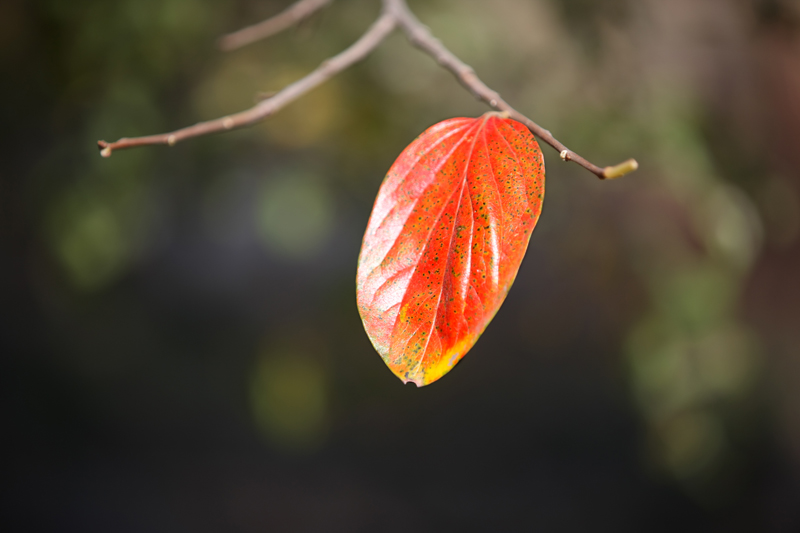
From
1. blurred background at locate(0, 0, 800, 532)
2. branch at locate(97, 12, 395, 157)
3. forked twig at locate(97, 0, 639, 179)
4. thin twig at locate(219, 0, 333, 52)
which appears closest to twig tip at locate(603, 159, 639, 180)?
forked twig at locate(97, 0, 639, 179)

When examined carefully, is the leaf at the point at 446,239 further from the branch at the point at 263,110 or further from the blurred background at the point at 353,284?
the blurred background at the point at 353,284

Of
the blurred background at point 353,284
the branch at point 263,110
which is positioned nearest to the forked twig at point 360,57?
the branch at point 263,110

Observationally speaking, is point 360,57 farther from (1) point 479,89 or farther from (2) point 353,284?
(2) point 353,284

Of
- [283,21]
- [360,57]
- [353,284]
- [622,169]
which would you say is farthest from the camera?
[353,284]

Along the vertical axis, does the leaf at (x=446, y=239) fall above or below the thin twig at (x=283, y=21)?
below

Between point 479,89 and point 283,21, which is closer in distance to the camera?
point 479,89

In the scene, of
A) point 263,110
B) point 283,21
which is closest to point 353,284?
point 283,21

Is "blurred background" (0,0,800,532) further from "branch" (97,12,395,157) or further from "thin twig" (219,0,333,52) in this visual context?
"branch" (97,12,395,157)
